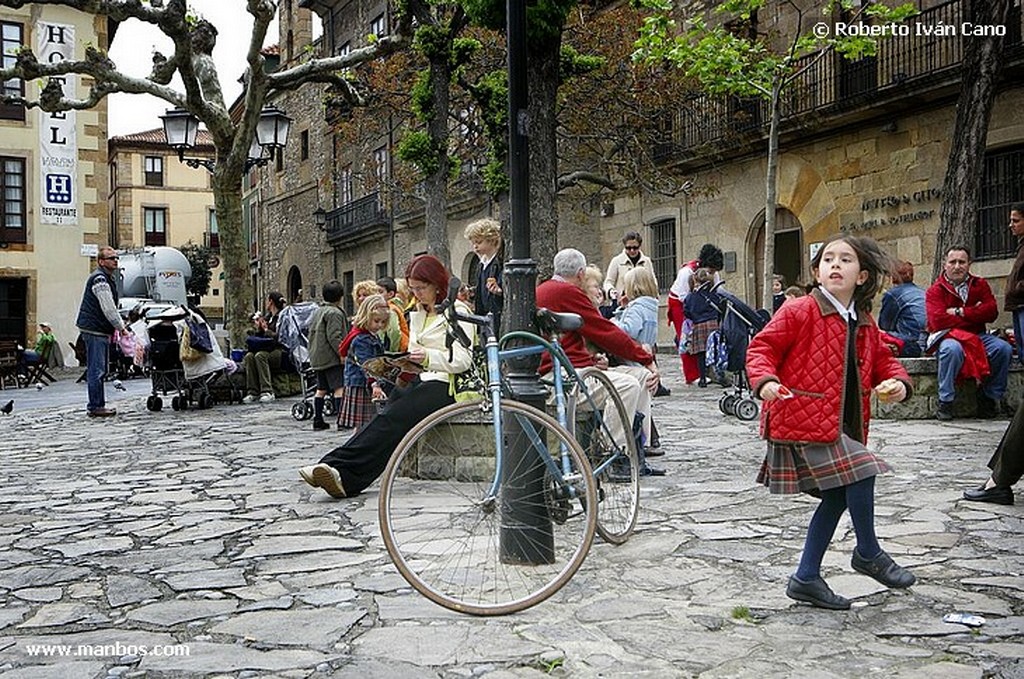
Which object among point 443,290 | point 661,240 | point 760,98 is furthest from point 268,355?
point 661,240

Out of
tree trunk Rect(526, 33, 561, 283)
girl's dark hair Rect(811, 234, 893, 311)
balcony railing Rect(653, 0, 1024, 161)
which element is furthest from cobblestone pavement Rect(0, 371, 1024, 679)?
balcony railing Rect(653, 0, 1024, 161)

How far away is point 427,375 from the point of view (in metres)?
6.66

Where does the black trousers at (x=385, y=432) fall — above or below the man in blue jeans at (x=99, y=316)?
below

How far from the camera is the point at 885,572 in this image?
440 cm

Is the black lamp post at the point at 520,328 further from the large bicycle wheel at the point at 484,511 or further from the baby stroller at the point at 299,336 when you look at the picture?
the baby stroller at the point at 299,336

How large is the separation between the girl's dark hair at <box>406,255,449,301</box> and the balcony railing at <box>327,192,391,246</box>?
31761 millimetres

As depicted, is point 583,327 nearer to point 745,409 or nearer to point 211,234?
point 745,409

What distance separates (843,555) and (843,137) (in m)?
18.4

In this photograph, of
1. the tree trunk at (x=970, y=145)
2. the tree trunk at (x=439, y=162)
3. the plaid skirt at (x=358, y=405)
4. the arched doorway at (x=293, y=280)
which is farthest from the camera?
the arched doorway at (x=293, y=280)

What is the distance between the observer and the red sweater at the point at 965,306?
10.6 meters

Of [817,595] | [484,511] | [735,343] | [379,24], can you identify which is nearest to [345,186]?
[379,24]

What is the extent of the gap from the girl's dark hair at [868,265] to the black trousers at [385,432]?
289cm

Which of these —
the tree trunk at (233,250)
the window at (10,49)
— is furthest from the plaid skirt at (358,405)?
the window at (10,49)

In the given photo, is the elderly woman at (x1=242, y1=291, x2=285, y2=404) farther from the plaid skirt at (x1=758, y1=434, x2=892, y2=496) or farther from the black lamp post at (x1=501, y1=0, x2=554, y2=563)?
the plaid skirt at (x1=758, y1=434, x2=892, y2=496)
